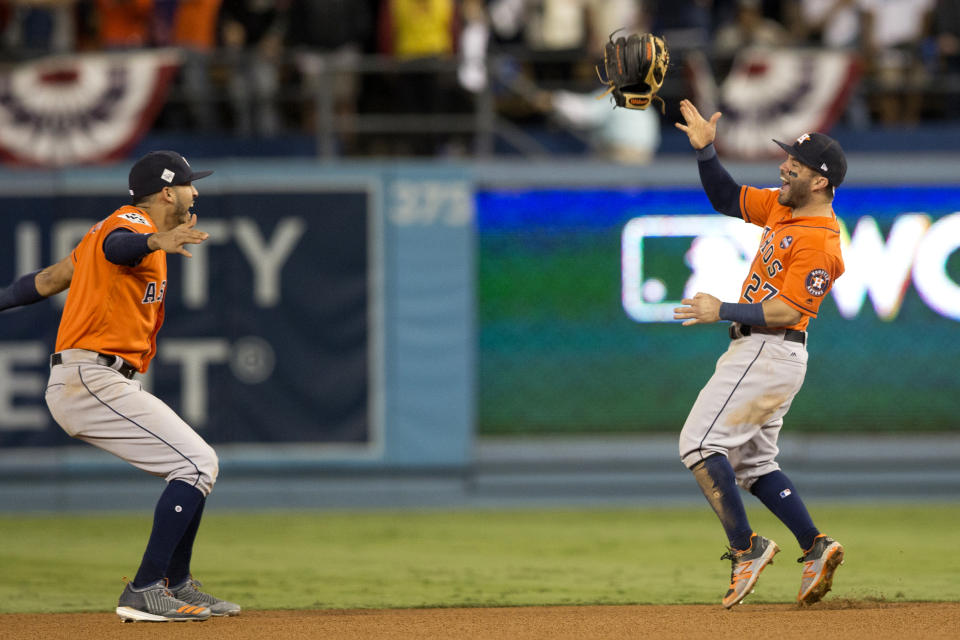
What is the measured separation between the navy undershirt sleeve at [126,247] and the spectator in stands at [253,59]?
224 inches

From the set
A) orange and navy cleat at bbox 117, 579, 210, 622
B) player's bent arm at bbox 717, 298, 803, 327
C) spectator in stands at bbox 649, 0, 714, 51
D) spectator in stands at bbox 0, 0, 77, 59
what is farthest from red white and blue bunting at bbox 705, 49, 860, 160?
orange and navy cleat at bbox 117, 579, 210, 622

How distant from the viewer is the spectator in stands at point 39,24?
38.7 ft

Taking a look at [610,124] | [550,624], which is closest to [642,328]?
[610,124]

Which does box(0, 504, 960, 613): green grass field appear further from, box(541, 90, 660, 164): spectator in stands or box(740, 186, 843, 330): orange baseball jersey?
box(541, 90, 660, 164): spectator in stands

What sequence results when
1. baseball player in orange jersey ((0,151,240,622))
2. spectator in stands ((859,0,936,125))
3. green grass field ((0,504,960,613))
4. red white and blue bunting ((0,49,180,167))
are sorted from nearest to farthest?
1. baseball player in orange jersey ((0,151,240,622))
2. green grass field ((0,504,960,613))
3. red white and blue bunting ((0,49,180,167))
4. spectator in stands ((859,0,936,125))

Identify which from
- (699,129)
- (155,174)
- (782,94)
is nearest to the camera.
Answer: (155,174)

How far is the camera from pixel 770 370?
611 centimetres

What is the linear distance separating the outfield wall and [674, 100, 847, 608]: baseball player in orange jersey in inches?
183

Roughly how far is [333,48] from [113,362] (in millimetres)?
6358

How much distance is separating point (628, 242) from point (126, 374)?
5.86 metres

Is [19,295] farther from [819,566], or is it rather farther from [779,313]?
[819,566]

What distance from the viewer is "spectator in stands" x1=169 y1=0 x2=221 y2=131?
37.7ft

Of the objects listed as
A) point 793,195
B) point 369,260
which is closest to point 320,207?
point 369,260

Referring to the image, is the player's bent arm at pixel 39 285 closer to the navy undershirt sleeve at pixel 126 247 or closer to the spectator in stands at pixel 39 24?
the navy undershirt sleeve at pixel 126 247
